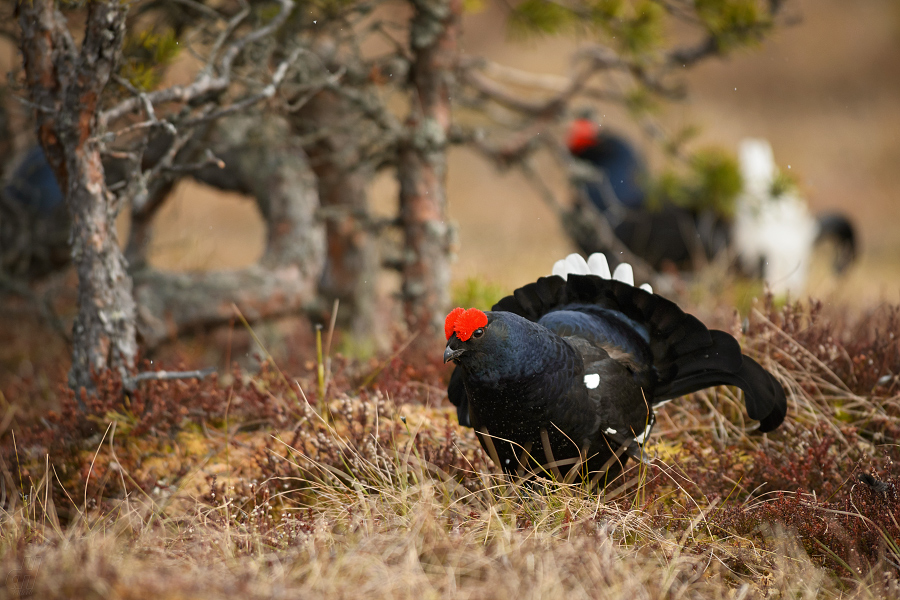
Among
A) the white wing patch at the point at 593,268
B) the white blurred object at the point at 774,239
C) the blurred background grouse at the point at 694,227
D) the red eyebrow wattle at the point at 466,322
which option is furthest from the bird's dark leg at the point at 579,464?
the white blurred object at the point at 774,239

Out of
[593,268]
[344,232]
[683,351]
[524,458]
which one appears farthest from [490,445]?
[344,232]

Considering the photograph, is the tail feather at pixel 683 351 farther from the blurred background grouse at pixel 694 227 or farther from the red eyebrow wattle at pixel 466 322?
the blurred background grouse at pixel 694 227

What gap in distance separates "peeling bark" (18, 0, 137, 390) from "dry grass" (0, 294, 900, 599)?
244mm

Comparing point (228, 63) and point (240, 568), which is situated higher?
point (228, 63)

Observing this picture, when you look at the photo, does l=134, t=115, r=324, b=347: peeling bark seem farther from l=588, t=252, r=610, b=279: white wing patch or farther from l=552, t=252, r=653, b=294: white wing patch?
l=588, t=252, r=610, b=279: white wing patch

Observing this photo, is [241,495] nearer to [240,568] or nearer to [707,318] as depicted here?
[240,568]

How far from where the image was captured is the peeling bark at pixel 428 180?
3688mm

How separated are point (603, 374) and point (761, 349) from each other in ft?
4.14

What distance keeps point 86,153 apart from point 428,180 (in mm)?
1743

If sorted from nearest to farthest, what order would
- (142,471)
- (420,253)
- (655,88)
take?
(142,471), (420,253), (655,88)

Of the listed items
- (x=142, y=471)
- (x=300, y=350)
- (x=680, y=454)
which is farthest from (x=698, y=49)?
(x=142, y=471)

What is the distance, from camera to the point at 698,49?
13.0 ft

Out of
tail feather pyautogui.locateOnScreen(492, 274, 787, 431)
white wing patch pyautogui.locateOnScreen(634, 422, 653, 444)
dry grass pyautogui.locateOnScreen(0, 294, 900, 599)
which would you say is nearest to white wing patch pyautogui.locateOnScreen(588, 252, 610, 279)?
tail feather pyautogui.locateOnScreen(492, 274, 787, 431)

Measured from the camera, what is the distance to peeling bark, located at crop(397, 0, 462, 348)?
369cm
